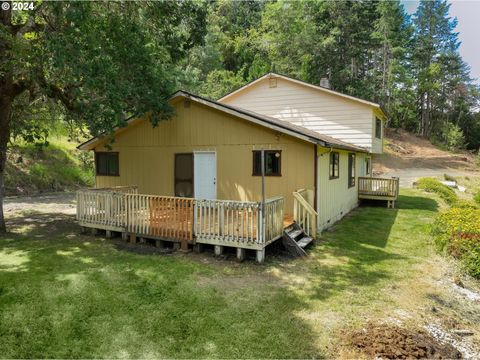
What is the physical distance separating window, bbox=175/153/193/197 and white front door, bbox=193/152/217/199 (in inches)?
7.8

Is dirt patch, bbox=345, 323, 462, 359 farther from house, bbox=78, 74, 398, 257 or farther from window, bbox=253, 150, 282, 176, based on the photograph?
window, bbox=253, 150, 282, 176

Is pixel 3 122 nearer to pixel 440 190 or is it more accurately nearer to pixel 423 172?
pixel 440 190

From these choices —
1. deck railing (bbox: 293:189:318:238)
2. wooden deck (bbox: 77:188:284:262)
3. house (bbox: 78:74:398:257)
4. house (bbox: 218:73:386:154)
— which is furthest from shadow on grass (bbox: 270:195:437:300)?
house (bbox: 218:73:386:154)

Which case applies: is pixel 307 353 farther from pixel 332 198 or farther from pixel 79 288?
pixel 332 198

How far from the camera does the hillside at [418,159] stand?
1412 inches

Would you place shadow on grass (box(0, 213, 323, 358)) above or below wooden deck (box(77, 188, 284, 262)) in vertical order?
below

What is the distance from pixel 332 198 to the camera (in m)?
11.4

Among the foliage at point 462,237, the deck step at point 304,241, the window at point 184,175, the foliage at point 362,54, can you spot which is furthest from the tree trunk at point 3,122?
the foliage at point 362,54

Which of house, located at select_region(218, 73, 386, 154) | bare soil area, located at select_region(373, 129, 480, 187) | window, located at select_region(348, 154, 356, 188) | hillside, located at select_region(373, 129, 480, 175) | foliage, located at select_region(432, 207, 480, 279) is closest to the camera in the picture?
foliage, located at select_region(432, 207, 480, 279)

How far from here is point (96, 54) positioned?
27.0 ft

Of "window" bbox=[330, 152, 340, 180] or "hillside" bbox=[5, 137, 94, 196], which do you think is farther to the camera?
"hillside" bbox=[5, 137, 94, 196]

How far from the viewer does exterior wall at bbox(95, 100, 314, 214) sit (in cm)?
988

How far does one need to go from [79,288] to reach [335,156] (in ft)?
28.8

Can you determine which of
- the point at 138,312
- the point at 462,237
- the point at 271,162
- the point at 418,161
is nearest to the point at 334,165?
the point at 271,162
